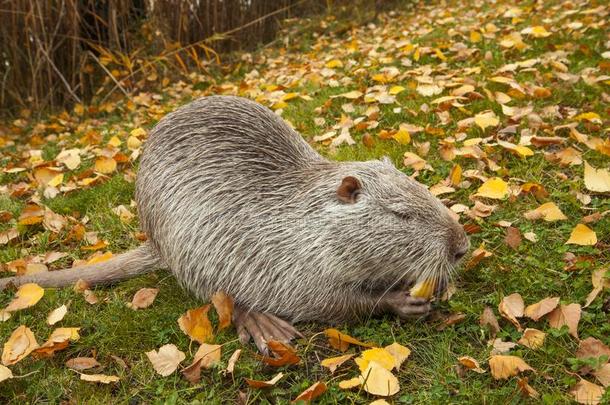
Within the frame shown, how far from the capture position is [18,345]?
6.93 ft

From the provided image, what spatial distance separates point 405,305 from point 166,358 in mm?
868

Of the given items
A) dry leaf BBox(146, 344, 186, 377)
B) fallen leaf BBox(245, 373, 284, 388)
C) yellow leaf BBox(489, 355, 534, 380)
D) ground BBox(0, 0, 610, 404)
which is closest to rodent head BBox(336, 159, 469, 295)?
ground BBox(0, 0, 610, 404)

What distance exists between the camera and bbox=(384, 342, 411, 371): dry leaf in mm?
1913

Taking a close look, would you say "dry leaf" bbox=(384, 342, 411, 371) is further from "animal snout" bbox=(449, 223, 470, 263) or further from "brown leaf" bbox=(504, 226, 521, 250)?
"brown leaf" bbox=(504, 226, 521, 250)

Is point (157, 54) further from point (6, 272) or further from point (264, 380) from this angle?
point (264, 380)

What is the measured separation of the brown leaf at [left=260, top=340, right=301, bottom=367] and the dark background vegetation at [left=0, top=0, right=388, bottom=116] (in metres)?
3.96

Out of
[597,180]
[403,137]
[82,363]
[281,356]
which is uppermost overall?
[597,180]

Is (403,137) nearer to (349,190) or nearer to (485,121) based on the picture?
(485,121)

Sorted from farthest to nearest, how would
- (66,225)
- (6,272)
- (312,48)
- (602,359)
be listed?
(312,48) → (66,225) → (6,272) → (602,359)

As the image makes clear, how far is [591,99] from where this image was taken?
11.4ft

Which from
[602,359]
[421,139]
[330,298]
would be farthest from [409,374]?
[421,139]

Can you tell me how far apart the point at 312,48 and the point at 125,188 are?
4.01 meters

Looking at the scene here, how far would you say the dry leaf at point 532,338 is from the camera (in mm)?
1843

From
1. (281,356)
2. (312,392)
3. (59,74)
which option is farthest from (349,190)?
(59,74)
